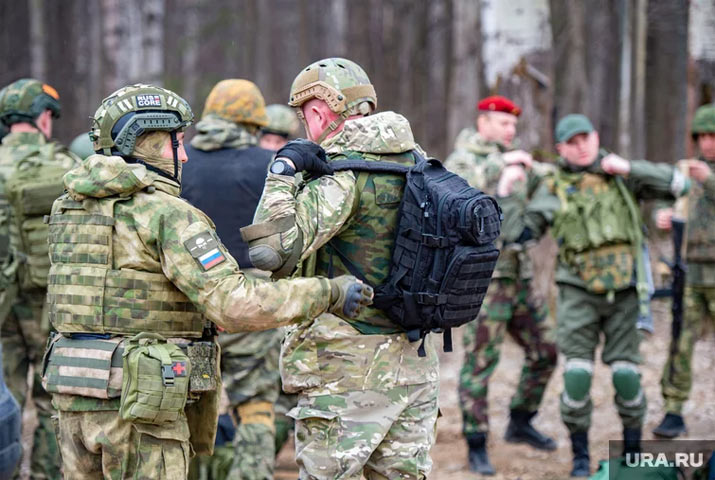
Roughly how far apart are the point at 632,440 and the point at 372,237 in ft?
11.7

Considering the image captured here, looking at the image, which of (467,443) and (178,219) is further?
(467,443)

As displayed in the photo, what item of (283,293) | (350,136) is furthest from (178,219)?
(350,136)

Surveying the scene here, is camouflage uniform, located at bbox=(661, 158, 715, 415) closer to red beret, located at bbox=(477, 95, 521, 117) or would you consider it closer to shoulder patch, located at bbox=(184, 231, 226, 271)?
red beret, located at bbox=(477, 95, 521, 117)

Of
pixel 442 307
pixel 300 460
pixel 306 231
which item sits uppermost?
pixel 306 231

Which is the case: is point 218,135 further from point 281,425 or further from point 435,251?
point 435,251

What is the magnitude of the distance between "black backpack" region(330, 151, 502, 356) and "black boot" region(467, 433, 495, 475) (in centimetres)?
315

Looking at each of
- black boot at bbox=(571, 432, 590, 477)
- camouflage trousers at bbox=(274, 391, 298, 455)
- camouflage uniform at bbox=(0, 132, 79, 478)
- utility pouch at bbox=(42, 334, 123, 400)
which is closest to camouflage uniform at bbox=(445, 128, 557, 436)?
black boot at bbox=(571, 432, 590, 477)

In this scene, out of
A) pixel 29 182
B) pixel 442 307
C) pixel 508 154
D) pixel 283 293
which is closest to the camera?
pixel 283 293

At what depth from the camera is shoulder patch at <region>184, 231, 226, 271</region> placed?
373 centimetres

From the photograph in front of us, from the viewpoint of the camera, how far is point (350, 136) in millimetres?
4266

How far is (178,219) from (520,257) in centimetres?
401

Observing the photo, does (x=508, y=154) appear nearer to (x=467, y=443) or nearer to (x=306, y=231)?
(x=467, y=443)

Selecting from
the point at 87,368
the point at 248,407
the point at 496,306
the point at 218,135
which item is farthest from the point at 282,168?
the point at 496,306

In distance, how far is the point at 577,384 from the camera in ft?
22.5
